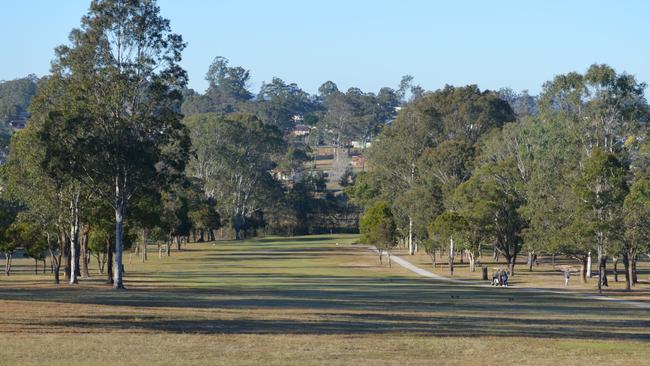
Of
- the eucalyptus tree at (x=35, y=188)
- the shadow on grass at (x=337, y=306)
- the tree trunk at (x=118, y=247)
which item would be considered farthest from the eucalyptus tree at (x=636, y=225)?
the eucalyptus tree at (x=35, y=188)

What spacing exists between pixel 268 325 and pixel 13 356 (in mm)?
11665

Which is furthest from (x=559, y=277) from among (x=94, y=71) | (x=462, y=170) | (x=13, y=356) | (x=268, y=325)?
(x=13, y=356)

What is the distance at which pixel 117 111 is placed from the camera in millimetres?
59188

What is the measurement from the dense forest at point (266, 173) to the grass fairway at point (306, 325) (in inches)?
234

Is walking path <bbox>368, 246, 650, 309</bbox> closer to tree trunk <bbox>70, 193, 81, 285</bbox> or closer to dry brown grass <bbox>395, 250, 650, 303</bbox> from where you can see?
dry brown grass <bbox>395, 250, 650, 303</bbox>

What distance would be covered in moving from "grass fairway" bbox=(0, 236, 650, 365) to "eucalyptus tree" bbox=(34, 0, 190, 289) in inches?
246

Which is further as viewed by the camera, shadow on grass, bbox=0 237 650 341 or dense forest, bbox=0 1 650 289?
dense forest, bbox=0 1 650 289

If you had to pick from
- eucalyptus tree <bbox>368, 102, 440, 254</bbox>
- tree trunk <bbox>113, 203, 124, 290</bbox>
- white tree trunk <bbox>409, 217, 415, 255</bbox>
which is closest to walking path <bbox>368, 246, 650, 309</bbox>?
white tree trunk <bbox>409, 217, 415, 255</bbox>

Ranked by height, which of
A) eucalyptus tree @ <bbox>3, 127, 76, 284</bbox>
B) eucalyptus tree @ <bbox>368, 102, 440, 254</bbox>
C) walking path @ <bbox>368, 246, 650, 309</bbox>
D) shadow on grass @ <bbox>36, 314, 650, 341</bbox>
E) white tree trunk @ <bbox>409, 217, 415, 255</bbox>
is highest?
eucalyptus tree @ <bbox>368, 102, 440, 254</bbox>

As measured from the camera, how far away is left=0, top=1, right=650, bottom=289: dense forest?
59.2 m

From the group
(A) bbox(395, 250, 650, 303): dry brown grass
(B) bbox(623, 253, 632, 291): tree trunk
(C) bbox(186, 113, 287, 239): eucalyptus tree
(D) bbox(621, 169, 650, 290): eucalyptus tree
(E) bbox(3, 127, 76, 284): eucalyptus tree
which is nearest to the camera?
(E) bbox(3, 127, 76, 284): eucalyptus tree

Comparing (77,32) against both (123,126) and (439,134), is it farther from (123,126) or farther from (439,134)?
(439,134)

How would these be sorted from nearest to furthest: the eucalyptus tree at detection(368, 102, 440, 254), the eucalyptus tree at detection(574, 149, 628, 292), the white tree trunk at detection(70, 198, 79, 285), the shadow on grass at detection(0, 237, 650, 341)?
the shadow on grass at detection(0, 237, 650, 341) < the white tree trunk at detection(70, 198, 79, 285) < the eucalyptus tree at detection(574, 149, 628, 292) < the eucalyptus tree at detection(368, 102, 440, 254)

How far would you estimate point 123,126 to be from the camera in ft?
194
